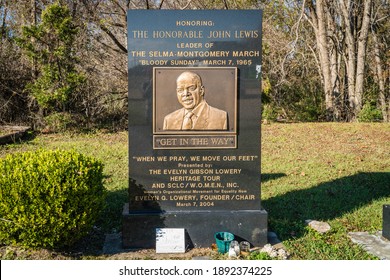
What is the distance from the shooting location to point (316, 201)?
23.4ft

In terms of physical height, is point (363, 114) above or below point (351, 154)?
above

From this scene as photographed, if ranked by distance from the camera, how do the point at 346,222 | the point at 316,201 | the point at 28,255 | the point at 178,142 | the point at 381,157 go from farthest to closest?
the point at 381,157, the point at 316,201, the point at 346,222, the point at 178,142, the point at 28,255

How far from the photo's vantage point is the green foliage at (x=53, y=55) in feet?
44.4

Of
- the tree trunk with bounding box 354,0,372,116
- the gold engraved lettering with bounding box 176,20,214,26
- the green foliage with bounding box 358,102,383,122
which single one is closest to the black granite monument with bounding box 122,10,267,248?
the gold engraved lettering with bounding box 176,20,214,26

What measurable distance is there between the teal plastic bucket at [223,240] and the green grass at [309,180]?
73 cm

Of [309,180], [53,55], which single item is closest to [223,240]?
[309,180]

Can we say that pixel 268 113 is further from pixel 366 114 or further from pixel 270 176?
pixel 270 176

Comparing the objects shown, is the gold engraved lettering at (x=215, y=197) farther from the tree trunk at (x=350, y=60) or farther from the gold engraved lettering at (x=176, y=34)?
the tree trunk at (x=350, y=60)

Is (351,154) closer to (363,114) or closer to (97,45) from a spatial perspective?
(363,114)

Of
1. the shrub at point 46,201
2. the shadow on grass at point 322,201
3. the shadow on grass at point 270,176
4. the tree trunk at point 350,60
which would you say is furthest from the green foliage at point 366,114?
the shrub at point 46,201

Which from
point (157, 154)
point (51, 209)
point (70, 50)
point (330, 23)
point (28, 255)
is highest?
point (330, 23)

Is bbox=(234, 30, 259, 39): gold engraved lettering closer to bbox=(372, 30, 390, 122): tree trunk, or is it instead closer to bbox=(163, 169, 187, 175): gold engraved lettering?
bbox=(163, 169, 187, 175): gold engraved lettering

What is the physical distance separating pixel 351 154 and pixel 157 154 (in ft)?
24.2

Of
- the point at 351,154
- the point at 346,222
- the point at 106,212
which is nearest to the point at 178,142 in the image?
the point at 106,212
